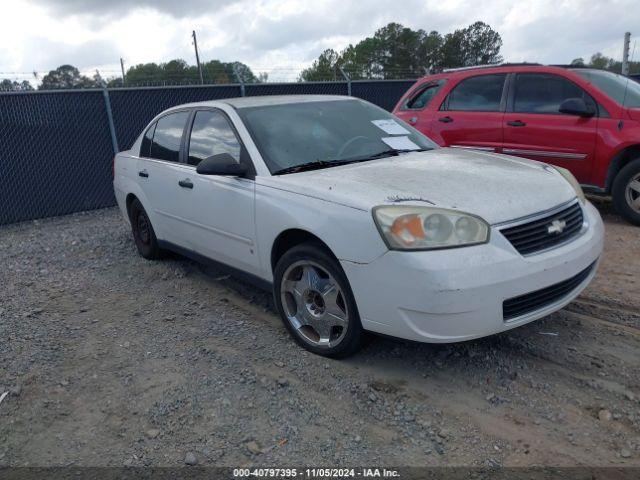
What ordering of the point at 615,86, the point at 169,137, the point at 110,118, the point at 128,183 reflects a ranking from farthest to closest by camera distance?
the point at 110,118 < the point at 615,86 < the point at 128,183 < the point at 169,137

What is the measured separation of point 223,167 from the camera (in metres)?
3.76

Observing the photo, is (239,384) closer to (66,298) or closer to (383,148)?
(383,148)

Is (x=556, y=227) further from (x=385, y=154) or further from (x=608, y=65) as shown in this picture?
(x=608, y=65)

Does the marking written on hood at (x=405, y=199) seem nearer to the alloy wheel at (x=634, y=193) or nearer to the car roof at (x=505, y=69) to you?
the alloy wheel at (x=634, y=193)

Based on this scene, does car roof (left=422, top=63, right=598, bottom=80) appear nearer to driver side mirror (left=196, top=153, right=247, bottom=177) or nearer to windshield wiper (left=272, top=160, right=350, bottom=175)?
windshield wiper (left=272, top=160, right=350, bottom=175)

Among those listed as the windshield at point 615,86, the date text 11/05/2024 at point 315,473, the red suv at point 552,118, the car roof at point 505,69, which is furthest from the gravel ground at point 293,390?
the car roof at point 505,69

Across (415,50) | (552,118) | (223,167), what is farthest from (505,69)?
(415,50)

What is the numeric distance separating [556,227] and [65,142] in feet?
26.2

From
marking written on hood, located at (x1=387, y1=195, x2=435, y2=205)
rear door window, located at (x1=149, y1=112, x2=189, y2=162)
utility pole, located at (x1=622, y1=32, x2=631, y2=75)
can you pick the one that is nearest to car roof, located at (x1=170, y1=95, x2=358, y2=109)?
rear door window, located at (x1=149, y1=112, x2=189, y2=162)

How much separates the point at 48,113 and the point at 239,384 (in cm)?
714

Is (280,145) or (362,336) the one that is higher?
(280,145)

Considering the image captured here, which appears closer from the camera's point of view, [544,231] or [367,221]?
[367,221]

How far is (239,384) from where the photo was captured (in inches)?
129

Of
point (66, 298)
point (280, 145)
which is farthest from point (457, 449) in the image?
point (66, 298)
